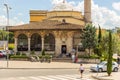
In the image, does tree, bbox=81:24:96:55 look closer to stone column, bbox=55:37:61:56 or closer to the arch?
the arch

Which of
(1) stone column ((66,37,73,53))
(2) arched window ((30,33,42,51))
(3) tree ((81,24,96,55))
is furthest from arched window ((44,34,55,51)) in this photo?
(3) tree ((81,24,96,55))

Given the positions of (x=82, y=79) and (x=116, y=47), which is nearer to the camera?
(x=82, y=79)

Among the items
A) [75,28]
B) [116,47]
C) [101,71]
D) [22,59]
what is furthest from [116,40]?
[101,71]

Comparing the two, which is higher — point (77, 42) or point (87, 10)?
point (87, 10)

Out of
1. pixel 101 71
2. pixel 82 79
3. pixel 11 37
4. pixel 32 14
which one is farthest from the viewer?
pixel 11 37

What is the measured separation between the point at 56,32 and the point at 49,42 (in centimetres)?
314

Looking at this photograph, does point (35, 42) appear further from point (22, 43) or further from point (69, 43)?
point (69, 43)

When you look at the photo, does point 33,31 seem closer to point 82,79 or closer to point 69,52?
point 69,52

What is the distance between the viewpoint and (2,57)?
75562 mm

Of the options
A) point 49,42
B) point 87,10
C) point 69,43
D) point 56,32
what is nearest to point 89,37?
point 69,43

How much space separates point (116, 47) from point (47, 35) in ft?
47.5

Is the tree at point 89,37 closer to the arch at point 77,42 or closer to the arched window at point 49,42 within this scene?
the arch at point 77,42

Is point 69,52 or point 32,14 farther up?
point 32,14

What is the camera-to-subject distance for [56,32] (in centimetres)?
7019
